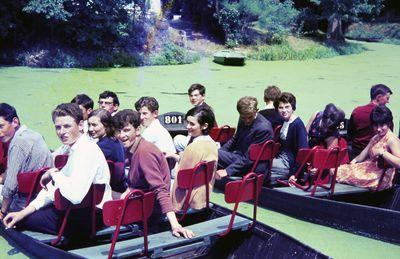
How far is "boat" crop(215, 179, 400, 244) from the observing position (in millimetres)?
4121

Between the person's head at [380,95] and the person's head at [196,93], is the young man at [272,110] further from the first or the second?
the person's head at [380,95]

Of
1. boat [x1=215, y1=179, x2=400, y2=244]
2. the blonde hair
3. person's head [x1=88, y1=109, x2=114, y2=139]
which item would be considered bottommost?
boat [x1=215, y1=179, x2=400, y2=244]

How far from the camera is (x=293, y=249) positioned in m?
3.21

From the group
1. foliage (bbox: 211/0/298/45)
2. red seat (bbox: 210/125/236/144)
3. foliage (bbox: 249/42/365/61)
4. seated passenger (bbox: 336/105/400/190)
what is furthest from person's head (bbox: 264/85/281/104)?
foliage (bbox: 211/0/298/45)

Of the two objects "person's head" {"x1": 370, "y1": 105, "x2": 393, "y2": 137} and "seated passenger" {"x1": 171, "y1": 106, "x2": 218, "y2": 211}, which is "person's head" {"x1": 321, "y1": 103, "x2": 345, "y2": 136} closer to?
"person's head" {"x1": 370, "y1": 105, "x2": 393, "y2": 137}

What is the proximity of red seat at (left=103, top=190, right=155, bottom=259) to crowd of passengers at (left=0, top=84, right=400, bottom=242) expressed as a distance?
217mm

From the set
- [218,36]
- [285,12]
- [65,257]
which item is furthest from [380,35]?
[65,257]

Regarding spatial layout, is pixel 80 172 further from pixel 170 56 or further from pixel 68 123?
pixel 170 56

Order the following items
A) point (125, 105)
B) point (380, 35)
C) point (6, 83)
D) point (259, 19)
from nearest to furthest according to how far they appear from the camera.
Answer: point (125, 105) < point (6, 83) < point (259, 19) < point (380, 35)

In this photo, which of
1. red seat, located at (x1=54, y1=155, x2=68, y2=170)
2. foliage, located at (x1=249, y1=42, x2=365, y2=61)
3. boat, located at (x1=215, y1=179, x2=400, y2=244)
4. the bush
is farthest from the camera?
foliage, located at (x1=249, y1=42, x2=365, y2=61)

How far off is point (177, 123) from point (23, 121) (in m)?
3.35

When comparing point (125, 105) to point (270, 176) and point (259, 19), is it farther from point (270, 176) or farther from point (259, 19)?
point (259, 19)

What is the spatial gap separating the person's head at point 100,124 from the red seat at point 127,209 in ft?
3.82

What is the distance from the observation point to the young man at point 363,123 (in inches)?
206
